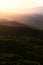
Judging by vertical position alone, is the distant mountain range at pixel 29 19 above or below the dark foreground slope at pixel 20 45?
above

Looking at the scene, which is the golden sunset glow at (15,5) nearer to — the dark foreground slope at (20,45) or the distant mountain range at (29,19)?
the distant mountain range at (29,19)

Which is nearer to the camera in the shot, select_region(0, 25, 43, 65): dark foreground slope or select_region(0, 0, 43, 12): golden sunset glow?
select_region(0, 25, 43, 65): dark foreground slope

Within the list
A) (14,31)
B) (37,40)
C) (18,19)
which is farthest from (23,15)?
(37,40)

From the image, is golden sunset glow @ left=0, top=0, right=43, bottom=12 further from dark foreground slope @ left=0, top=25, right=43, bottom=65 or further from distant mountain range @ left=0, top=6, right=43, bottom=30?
dark foreground slope @ left=0, top=25, right=43, bottom=65

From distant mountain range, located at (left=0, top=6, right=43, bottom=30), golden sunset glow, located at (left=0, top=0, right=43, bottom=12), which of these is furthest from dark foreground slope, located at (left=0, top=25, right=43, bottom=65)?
golden sunset glow, located at (left=0, top=0, right=43, bottom=12)

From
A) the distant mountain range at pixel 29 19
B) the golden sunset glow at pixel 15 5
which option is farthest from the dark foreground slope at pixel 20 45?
the golden sunset glow at pixel 15 5
